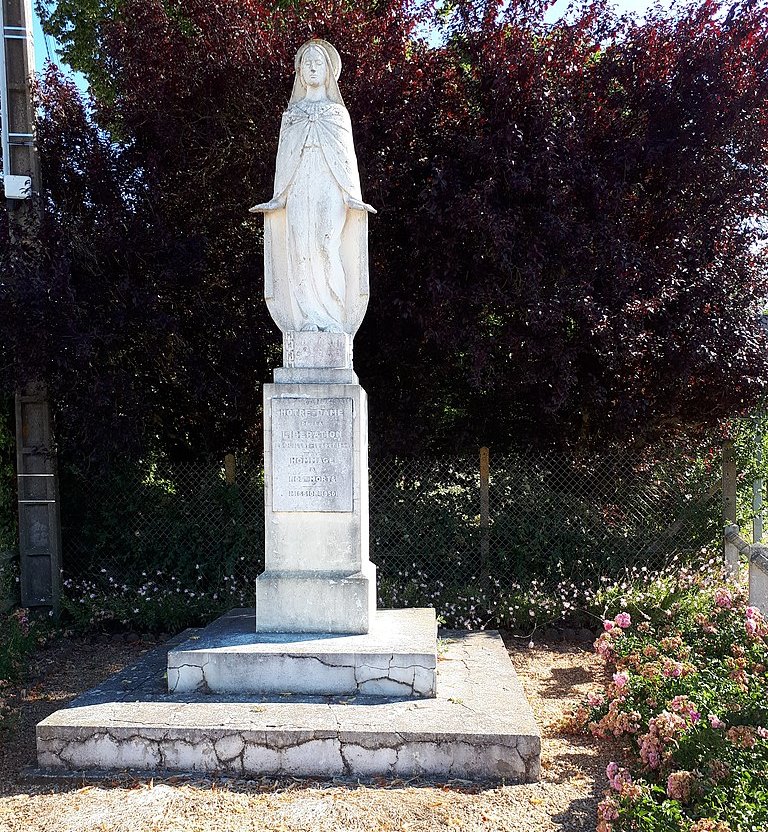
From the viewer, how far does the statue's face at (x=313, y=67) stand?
5508 millimetres

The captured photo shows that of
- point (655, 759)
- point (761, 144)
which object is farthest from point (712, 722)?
point (761, 144)

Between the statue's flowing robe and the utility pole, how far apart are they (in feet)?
11.3

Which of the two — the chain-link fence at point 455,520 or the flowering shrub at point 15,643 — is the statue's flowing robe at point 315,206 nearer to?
the chain-link fence at point 455,520

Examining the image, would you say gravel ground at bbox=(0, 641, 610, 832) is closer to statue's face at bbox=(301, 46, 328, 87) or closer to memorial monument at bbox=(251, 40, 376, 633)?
memorial monument at bbox=(251, 40, 376, 633)

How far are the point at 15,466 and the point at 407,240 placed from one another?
437cm

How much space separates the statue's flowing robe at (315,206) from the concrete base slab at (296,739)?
2.48 metres

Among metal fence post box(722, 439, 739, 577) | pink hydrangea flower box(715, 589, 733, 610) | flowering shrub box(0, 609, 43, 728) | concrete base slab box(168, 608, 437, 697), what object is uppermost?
metal fence post box(722, 439, 739, 577)

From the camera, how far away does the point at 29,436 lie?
7730 mm

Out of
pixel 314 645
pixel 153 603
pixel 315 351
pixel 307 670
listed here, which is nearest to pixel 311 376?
pixel 315 351

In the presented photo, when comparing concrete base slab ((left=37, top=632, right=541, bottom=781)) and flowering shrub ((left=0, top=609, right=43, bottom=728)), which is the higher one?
concrete base slab ((left=37, top=632, right=541, bottom=781))

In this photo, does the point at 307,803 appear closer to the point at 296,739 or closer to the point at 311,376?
the point at 296,739

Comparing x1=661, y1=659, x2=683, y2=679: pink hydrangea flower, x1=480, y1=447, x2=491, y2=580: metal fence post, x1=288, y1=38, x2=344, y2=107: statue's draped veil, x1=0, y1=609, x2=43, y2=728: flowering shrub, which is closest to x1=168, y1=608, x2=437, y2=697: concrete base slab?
x1=661, y1=659, x2=683, y2=679: pink hydrangea flower

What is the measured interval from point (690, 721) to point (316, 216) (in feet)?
12.2

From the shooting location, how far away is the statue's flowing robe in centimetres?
544
